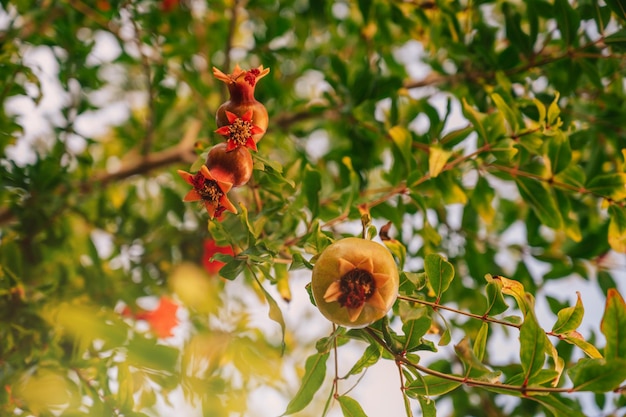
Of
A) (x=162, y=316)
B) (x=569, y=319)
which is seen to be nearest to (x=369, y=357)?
(x=569, y=319)

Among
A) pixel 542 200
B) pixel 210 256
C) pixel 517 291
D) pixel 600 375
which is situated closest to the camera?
pixel 600 375

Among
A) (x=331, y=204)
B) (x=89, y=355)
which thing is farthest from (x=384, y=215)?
(x=89, y=355)

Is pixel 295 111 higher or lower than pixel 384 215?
higher

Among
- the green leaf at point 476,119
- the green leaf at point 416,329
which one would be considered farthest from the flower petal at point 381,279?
the green leaf at point 476,119

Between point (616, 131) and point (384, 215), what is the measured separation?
74cm

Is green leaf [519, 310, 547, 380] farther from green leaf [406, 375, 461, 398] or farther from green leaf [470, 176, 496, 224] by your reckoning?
green leaf [470, 176, 496, 224]

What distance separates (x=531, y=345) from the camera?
28.8 inches

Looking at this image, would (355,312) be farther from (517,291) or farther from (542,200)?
(542,200)

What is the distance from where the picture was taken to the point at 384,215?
1.35 metres

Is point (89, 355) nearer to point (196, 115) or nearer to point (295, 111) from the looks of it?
point (295, 111)

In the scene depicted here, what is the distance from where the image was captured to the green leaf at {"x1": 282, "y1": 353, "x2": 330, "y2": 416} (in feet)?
3.01

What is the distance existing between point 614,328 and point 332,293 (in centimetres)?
39

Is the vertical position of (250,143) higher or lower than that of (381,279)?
higher

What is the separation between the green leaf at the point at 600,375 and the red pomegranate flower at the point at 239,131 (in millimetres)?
580
